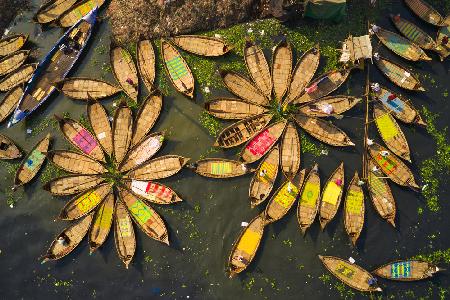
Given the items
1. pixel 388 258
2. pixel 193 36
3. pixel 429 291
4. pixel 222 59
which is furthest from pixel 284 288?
pixel 193 36

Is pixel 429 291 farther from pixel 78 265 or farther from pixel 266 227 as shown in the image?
pixel 78 265

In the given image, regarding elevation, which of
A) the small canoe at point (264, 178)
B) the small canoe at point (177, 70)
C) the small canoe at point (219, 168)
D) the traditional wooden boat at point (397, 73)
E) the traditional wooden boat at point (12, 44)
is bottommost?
the small canoe at point (264, 178)

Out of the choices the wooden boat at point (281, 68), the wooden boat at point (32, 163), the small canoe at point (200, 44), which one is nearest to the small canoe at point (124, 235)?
the wooden boat at point (32, 163)

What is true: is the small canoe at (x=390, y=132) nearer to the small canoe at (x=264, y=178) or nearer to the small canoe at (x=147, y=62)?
the small canoe at (x=264, y=178)

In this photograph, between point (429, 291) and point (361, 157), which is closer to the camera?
point (429, 291)

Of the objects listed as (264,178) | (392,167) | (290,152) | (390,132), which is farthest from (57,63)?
(392,167)
